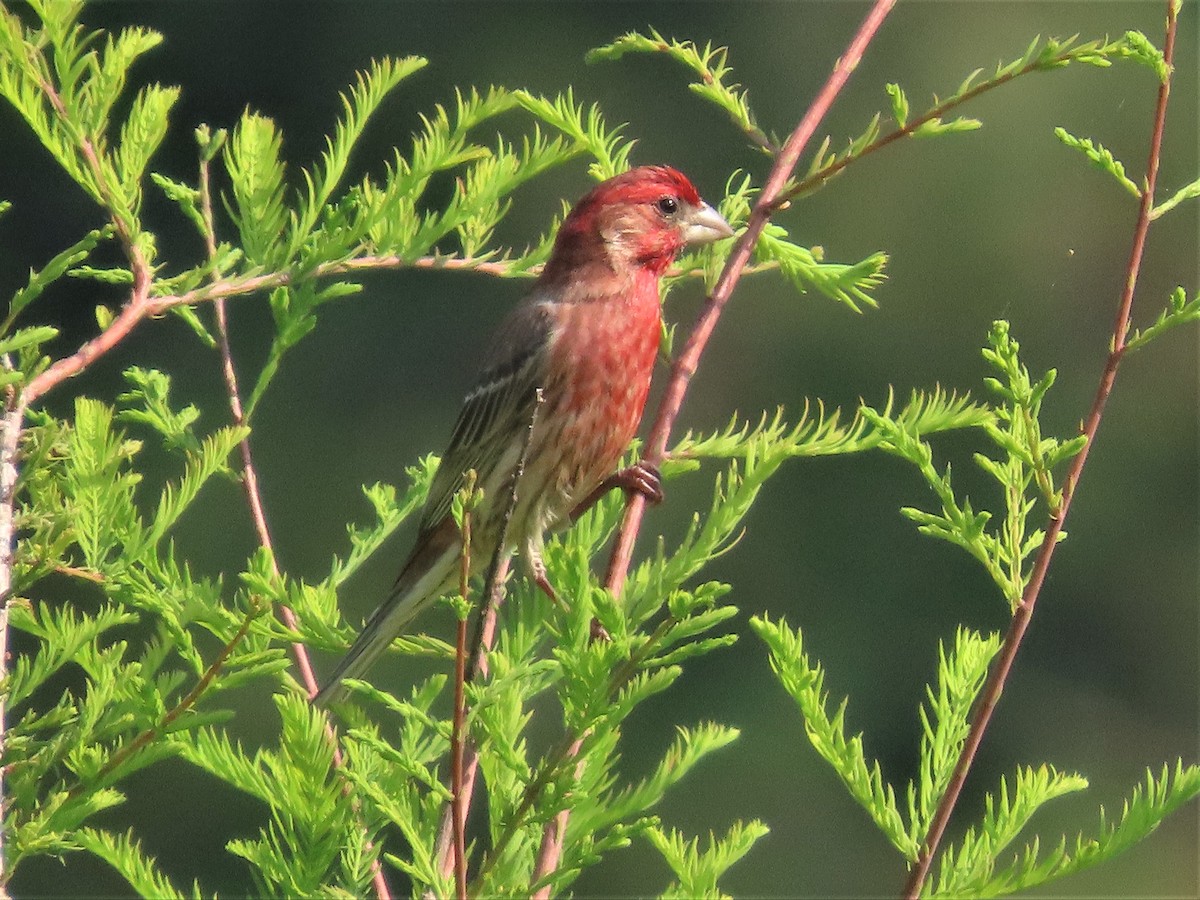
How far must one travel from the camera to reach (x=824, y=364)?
473 inches

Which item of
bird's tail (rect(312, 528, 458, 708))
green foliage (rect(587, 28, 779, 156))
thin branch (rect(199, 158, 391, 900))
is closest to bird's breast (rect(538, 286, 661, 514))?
bird's tail (rect(312, 528, 458, 708))

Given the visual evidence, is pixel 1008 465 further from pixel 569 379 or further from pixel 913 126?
pixel 569 379

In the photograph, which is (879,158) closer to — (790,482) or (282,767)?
(790,482)

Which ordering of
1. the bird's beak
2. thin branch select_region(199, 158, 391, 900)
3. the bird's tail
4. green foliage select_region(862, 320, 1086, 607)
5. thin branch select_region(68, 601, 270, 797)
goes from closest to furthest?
thin branch select_region(68, 601, 270, 797) → green foliage select_region(862, 320, 1086, 607) → thin branch select_region(199, 158, 391, 900) → the bird's tail → the bird's beak

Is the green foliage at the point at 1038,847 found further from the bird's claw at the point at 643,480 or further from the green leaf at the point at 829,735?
the bird's claw at the point at 643,480

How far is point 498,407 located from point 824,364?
26.0 ft

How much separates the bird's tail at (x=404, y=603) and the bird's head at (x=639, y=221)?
766 mm

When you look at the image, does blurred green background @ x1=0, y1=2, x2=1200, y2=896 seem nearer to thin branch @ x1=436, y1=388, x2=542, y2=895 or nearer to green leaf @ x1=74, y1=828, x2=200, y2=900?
green leaf @ x1=74, y1=828, x2=200, y2=900

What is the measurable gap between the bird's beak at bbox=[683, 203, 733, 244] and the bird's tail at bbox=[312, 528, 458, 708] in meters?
→ 0.88

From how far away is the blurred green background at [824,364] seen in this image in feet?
36.7

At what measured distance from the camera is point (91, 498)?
2139 millimetres

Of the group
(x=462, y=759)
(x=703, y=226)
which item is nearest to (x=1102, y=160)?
(x=462, y=759)

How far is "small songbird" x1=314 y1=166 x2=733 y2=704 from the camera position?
155 inches

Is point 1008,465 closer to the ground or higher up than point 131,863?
higher up
